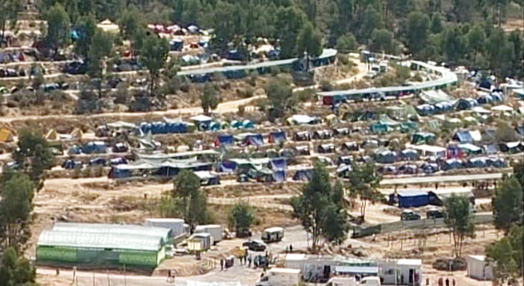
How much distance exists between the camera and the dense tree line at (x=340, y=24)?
1715 inches

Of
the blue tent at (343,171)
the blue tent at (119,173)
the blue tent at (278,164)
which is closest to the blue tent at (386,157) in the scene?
the blue tent at (343,171)

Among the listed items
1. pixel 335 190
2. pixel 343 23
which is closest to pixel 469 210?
pixel 335 190

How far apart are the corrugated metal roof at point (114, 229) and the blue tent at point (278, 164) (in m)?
7.27

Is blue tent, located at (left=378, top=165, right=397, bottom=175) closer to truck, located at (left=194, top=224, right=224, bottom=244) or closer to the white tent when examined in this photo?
truck, located at (left=194, top=224, right=224, bottom=244)

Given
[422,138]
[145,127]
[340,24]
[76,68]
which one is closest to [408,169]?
[422,138]

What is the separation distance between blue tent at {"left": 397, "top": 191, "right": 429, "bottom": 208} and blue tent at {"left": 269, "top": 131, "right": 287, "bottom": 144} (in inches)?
195

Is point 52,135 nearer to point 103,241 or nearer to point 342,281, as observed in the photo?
point 103,241

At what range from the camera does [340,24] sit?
51.2 meters

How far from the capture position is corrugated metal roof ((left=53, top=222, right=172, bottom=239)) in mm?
25656

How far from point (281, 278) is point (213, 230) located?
4163mm

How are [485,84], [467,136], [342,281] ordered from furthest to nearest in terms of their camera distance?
[485,84] < [467,136] < [342,281]

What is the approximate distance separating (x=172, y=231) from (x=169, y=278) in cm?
240

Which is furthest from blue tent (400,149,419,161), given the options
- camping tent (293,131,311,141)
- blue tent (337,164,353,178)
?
camping tent (293,131,311,141)

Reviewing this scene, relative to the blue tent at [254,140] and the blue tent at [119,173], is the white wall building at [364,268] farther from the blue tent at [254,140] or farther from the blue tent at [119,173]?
the blue tent at [254,140]
